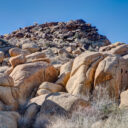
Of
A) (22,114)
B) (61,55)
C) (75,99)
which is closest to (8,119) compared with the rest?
(22,114)

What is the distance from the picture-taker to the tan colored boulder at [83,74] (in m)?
11.7

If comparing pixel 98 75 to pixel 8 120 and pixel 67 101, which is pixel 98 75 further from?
pixel 8 120

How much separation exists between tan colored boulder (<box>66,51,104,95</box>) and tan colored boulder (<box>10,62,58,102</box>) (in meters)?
1.52

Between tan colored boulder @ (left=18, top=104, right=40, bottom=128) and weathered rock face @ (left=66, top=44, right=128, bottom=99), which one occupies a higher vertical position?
weathered rock face @ (left=66, top=44, right=128, bottom=99)

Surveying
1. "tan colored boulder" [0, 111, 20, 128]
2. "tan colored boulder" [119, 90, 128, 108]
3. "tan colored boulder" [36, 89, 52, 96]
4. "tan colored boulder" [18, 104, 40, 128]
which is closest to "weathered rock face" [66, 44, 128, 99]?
"tan colored boulder" [119, 90, 128, 108]

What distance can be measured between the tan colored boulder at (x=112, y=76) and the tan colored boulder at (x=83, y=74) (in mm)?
329

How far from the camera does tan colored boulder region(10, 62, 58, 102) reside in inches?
478

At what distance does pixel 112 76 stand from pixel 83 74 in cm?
152

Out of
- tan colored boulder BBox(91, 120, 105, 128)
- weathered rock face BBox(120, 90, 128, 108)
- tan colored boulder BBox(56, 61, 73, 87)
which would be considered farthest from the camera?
tan colored boulder BBox(56, 61, 73, 87)

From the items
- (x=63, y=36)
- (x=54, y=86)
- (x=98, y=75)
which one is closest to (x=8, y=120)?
(x=54, y=86)

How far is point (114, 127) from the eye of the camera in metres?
6.75

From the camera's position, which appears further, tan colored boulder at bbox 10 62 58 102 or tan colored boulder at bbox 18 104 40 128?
tan colored boulder at bbox 10 62 58 102

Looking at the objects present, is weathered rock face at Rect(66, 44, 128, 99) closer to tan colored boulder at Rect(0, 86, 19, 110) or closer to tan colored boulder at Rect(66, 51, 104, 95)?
tan colored boulder at Rect(66, 51, 104, 95)

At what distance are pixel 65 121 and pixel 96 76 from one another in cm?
433
